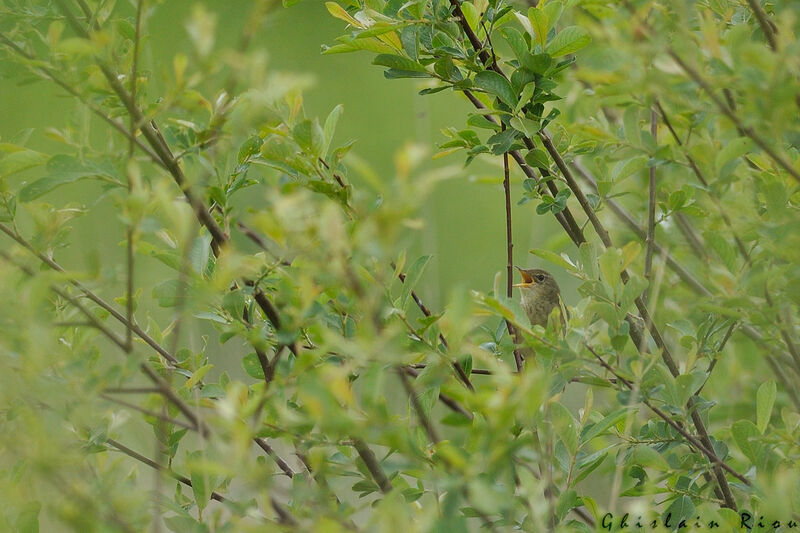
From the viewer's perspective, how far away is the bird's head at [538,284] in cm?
366

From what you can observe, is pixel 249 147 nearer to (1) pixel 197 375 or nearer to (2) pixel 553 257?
(1) pixel 197 375

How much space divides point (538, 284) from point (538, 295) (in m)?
0.05

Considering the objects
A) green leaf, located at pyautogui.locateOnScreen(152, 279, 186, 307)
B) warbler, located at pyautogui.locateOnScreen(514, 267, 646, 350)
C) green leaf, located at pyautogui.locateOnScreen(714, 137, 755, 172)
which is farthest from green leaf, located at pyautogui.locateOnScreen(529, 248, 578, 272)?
warbler, located at pyautogui.locateOnScreen(514, 267, 646, 350)

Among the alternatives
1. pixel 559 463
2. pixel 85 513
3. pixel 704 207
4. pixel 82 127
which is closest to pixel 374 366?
pixel 85 513

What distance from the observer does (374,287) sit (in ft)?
4.41

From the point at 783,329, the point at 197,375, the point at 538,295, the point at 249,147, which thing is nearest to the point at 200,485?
the point at 197,375

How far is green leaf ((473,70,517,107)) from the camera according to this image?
1.62 metres

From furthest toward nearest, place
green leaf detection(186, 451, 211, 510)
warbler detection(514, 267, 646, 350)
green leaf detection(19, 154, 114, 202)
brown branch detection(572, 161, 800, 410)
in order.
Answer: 1. warbler detection(514, 267, 646, 350)
2. brown branch detection(572, 161, 800, 410)
3. green leaf detection(186, 451, 211, 510)
4. green leaf detection(19, 154, 114, 202)

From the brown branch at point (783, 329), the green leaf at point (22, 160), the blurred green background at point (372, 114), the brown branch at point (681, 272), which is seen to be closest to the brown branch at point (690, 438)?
the brown branch at point (783, 329)

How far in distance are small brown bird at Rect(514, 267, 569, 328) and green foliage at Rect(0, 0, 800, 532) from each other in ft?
5.02

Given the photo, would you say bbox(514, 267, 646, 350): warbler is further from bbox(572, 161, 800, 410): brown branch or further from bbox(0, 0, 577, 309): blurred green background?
bbox(572, 161, 800, 410): brown branch

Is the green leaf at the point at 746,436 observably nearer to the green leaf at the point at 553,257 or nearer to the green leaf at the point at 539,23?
the green leaf at the point at 553,257

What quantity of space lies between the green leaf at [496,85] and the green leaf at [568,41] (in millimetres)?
115

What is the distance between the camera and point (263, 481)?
3.15 feet
